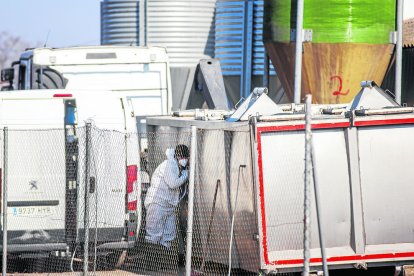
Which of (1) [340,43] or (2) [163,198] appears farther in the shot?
(1) [340,43]

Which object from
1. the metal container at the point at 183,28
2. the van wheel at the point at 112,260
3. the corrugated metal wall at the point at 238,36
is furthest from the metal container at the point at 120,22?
the van wheel at the point at 112,260

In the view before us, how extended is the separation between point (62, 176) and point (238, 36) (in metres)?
13.1

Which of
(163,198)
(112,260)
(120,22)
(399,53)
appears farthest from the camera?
(120,22)

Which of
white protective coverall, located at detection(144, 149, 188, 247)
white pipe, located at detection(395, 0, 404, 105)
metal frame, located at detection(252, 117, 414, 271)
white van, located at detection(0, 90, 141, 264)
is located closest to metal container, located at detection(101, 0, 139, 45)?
white pipe, located at detection(395, 0, 404, 105)

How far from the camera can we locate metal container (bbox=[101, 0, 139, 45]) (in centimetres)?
2636

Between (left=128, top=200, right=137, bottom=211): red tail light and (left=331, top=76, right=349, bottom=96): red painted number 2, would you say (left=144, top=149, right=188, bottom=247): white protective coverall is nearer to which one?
(left=128, top=200, right=137, bottom=211): red tail light

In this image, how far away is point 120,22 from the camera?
26.8 m

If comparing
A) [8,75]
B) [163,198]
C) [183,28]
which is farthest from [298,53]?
[163,198]

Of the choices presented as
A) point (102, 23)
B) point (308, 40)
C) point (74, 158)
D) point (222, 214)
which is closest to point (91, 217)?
point (74, 158)

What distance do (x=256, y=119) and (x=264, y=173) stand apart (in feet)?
1.91

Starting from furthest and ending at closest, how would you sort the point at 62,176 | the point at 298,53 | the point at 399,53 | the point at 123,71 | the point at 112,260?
1. the point at 399,53
2. the point at 298,53
3. the point at 123,71
4. the point at 112,260
5. the point at 62,176

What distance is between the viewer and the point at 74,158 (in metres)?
12.5

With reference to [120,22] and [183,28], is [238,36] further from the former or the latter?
[120,22]

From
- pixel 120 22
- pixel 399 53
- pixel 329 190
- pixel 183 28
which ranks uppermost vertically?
pixel 120 22
